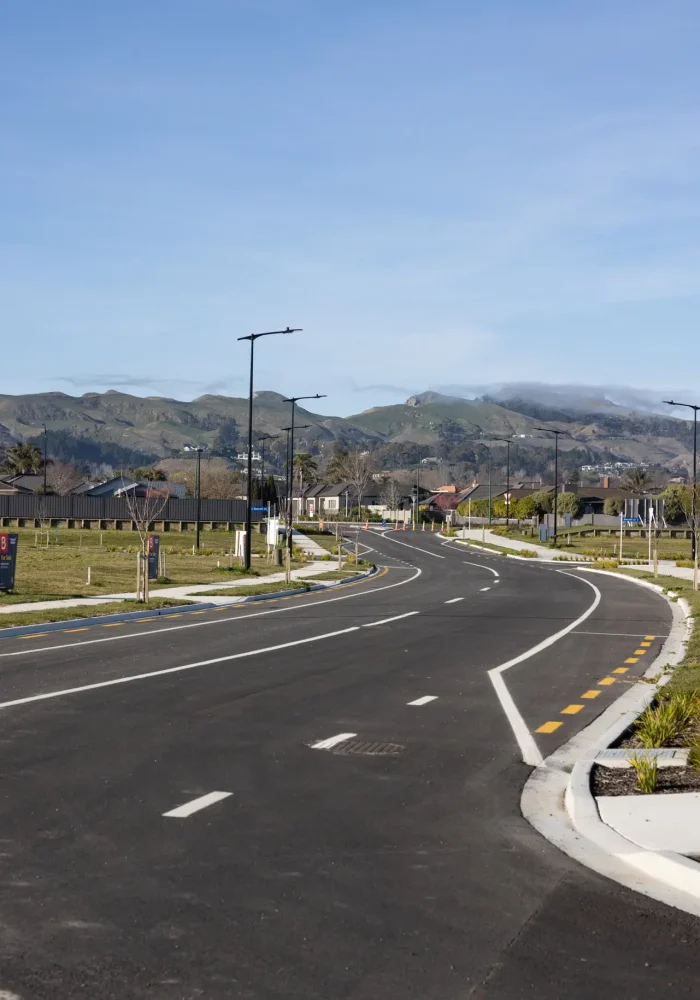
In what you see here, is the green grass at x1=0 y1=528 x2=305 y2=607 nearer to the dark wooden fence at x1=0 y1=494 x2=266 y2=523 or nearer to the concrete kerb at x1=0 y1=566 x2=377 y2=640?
the concrete kerb at x1=0 y1=566 x2=377 y2=640

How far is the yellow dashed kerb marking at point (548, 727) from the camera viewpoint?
41.7ft

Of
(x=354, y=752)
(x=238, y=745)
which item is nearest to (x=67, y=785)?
(x=238, y=745)

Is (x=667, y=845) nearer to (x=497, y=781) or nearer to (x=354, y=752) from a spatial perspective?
(x=497, y=781)

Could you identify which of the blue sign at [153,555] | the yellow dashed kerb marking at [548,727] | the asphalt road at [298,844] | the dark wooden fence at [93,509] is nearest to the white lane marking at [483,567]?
the blue sign at [153,555]

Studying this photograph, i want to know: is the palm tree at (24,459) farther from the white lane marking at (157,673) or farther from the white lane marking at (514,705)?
the white lane marking at (157,673)

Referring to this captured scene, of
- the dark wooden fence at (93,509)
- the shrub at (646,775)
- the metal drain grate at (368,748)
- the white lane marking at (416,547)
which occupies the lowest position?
the white lane marking at (416,547)

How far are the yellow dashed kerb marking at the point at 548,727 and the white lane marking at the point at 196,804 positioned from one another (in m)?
4.72

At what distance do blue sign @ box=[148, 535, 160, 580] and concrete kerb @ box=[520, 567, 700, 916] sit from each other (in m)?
22.5

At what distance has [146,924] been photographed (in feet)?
20.5

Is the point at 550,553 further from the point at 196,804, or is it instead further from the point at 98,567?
the point at 196,804

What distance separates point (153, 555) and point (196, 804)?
2691 centimetres

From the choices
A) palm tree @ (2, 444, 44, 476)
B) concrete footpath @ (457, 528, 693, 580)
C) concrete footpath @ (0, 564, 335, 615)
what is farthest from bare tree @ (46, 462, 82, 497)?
concrete footpath @ (0, 564, 335, 615)

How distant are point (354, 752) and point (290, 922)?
489 centimetres

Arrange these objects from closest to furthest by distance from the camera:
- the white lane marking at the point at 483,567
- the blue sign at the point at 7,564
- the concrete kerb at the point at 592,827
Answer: the concrete kerb at the point at 592,827 < the blue sign at the point at 7,564 < the white lane marking at the point at 483,567
